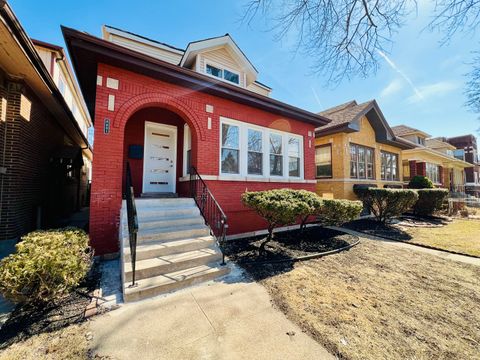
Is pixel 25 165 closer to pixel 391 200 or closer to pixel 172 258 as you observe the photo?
pixel 172 258

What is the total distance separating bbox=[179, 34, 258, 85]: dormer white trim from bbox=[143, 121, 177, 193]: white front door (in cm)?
316

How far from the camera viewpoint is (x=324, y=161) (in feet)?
39.8

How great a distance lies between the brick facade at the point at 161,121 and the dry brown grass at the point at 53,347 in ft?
8.26

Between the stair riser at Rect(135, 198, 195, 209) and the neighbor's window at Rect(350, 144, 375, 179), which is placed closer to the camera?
the stair riser at Rect(135, 198, 195, 209)

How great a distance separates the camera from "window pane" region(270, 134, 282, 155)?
8.01 metres

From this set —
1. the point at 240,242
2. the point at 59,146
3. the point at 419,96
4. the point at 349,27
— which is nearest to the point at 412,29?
the point at 349,27

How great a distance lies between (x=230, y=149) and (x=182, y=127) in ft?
6.69

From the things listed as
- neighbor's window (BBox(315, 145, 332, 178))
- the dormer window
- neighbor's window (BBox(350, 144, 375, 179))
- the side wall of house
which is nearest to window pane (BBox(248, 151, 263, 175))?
the dormer window

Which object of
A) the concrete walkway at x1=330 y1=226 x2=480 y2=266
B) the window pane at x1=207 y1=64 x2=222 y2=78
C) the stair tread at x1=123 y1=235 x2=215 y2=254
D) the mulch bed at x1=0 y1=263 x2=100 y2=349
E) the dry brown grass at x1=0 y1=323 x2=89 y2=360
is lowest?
the concrete walkway at x1=330 y1=226 x2=480 y2=266

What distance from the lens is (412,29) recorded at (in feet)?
14.2

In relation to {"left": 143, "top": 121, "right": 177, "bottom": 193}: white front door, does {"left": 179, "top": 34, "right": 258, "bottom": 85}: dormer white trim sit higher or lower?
higher

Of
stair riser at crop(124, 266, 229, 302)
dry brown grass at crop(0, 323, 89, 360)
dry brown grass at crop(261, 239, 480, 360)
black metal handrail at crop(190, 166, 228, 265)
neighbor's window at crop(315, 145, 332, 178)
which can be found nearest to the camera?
dry brown grass at crop(0, 323, 89, 360)

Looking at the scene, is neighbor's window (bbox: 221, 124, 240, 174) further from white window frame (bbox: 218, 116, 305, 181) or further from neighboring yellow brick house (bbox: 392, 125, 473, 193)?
neighboring yellow brick house (bbox: 392, 125, 473, 193)

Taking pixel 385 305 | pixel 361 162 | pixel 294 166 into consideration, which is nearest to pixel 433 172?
pixel 361 162
